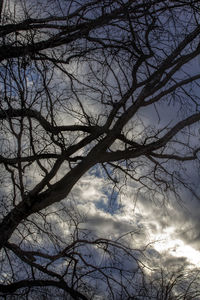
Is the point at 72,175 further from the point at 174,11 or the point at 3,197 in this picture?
the point at 174,11

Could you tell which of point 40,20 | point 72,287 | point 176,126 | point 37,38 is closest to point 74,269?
point 72,287

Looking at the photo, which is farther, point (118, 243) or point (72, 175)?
point (118, 243)

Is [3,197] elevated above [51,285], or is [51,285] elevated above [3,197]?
[3,197]

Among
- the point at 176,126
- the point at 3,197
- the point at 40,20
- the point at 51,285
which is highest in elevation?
the point at 40,20

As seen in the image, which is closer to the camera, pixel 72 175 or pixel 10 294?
pixel 72 175

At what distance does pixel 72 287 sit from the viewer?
4.83m

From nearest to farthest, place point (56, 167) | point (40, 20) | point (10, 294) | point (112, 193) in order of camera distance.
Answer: point (56, 167) → point (40, 20) → point (10, 294) → point (112, 193)

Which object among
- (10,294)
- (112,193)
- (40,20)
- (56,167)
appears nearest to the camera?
(56,167)

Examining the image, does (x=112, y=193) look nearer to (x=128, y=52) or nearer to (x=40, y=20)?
(x=128, y=52)

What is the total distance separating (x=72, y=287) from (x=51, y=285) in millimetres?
348

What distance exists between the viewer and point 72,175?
14.0 feet

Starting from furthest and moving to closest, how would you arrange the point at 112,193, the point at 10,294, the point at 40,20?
the point at 112,193 → the point at 10,294 → the point at 40,20

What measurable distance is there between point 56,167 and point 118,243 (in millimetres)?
1737

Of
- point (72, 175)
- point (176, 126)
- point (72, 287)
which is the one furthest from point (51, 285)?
point (176, 126)
